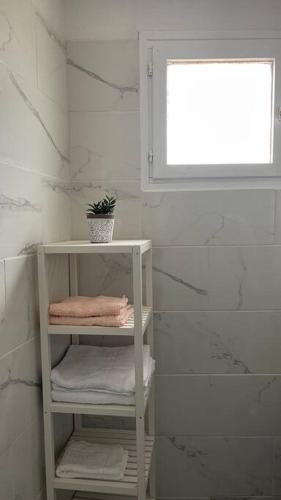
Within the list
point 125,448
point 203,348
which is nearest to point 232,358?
point 203,348

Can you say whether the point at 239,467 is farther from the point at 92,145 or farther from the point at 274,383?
the point at 92,145

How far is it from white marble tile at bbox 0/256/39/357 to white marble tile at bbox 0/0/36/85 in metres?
0.57

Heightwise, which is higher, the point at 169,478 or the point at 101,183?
the point at 101,183

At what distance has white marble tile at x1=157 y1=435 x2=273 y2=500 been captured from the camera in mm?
1673

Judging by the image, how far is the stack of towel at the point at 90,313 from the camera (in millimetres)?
1188

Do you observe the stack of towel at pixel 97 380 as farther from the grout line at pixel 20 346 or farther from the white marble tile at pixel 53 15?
the white marble tile at pixel 53 15

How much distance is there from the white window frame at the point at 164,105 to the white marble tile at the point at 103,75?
0.05 meters

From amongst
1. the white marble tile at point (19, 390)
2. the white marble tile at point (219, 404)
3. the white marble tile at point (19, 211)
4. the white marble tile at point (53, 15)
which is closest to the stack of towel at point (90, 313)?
the white marble tile at point (19, 390)

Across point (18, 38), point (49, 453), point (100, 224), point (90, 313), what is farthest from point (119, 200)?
point (49, 453)

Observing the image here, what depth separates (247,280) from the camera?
1.62 meters

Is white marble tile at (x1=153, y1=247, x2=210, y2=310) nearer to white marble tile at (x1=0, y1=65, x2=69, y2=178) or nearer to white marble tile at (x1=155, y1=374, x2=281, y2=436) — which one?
white marble tile at (x1=155, y1=374, x2=281, y2=436)

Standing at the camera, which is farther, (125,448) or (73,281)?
(73,281)

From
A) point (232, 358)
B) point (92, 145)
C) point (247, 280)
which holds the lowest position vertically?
point (232, 358)

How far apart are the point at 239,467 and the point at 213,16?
192cm
